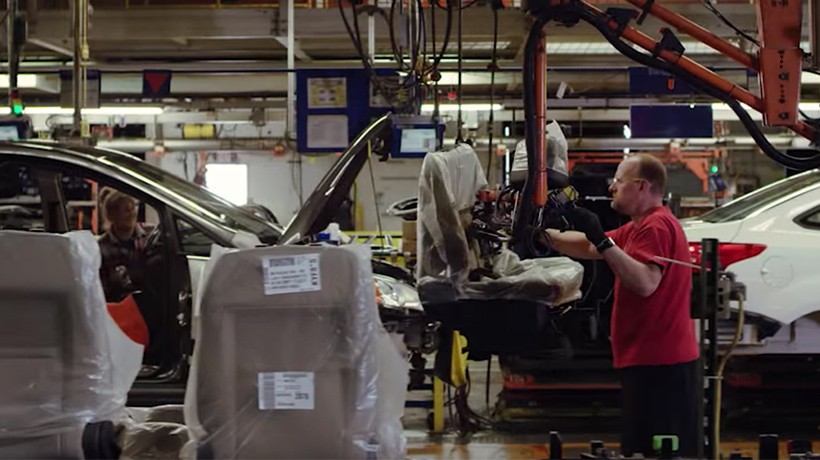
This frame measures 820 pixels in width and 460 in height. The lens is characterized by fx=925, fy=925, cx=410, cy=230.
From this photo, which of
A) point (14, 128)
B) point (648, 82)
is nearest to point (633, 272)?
point (648, 82)

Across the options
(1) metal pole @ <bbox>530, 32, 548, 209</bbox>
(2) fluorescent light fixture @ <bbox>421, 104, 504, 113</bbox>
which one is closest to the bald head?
(1) metal pole @ <bbox>530, 32, 548, 209</bbox>

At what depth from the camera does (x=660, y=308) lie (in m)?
3.52

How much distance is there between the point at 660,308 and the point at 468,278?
2.48 ft

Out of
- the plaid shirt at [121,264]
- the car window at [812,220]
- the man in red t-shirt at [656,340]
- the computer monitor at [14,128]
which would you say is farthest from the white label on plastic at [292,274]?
the computer monitor at [14,128]

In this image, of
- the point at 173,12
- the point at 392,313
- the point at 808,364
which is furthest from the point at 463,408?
the point at 173,12

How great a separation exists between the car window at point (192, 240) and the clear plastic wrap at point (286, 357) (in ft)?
9.24

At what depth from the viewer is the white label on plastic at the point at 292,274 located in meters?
2.24

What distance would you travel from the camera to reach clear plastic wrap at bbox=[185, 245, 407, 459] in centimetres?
224

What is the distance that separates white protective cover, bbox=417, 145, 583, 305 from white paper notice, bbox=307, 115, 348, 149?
3.81m

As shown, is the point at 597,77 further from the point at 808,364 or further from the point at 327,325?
the point at 327,325

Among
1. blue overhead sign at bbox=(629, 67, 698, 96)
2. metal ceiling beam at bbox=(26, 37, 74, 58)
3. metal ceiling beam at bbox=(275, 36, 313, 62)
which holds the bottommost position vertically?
blue overhead sign at bbox=(629, 67, 698, 96)

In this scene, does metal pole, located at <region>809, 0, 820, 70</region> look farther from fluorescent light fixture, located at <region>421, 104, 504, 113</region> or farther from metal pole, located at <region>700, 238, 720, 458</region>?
fluorescent light fixture, located at <region>421, 104, 504, 113</region>

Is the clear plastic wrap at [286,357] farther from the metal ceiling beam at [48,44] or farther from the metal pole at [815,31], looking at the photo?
the metal ceiling beam at [48,44]

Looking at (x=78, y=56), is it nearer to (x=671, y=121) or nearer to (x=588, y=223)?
(x=588, y=223)
